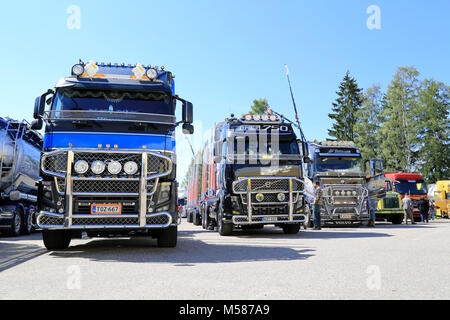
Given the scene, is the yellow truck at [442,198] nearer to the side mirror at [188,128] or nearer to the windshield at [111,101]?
the side mirror at [188,128]

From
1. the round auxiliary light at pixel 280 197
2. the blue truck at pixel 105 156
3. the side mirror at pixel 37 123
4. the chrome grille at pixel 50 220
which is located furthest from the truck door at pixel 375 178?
the chrome grille at pixel 50 220

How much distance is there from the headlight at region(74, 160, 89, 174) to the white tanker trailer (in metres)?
8.06

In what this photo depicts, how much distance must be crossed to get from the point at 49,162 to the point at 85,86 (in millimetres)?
1749

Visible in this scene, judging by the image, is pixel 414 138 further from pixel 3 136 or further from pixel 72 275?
pixel 72 275

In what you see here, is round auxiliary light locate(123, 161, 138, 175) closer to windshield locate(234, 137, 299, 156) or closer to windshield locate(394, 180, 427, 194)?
windshield locate(234, 137, 299, 156)

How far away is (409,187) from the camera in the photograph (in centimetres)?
3031

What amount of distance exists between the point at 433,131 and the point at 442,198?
557 inches

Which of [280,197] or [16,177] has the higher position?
[16,177]

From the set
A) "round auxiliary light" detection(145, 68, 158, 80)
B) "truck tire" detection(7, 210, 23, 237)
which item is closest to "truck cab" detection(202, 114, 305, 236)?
"round auxiliary light" detection(145, 68, 158, 80)

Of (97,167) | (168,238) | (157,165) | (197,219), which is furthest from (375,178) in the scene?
(97,167)

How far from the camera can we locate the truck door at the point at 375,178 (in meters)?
19.6

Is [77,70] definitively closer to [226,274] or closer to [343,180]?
[226,274]

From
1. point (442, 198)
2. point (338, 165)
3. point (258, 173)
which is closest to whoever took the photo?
point (258, 173)

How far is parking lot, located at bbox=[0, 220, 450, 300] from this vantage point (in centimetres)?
477
